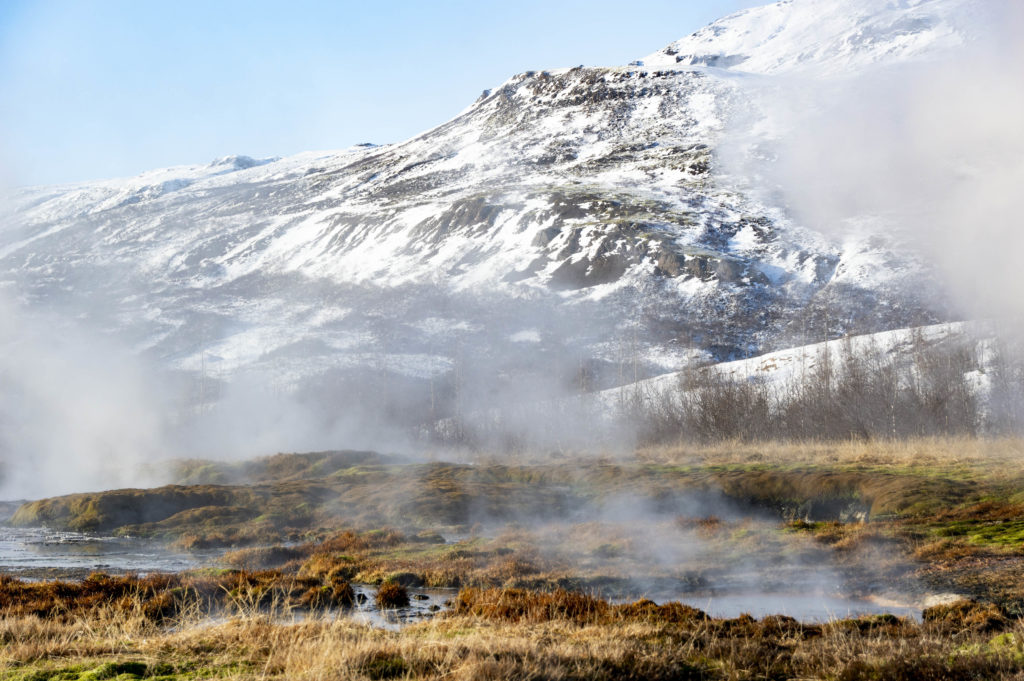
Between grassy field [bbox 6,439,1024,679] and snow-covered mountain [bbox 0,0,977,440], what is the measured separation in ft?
140

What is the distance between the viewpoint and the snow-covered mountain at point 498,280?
313ft

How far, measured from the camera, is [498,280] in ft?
414

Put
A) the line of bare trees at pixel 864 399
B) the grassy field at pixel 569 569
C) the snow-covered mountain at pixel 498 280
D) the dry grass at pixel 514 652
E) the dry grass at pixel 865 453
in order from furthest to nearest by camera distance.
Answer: the snow-covered mountain at pixel 498 280 → the line of bare trees at pixel 864 399 → the dry grass at pixel 865 453 → the grassy field at pixel 569 569 → the dry grass at pixel 514 652

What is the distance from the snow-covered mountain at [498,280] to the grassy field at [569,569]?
42.6m

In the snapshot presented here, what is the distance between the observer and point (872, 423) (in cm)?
5097

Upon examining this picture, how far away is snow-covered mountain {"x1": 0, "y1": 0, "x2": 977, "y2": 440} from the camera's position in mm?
95375

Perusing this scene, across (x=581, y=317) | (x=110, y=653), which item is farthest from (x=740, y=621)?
(x=581, y=317)

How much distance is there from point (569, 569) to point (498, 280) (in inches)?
4238

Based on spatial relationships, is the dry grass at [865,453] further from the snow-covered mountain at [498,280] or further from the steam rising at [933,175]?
the steam rising at [933,175]

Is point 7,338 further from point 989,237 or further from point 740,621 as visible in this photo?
point 989,237

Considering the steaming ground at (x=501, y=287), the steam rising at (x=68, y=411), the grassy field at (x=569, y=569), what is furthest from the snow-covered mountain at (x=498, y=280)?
the grassy field at (x=569, y=569)

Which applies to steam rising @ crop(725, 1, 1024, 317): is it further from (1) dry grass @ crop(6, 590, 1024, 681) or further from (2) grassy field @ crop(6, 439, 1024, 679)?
(1) dry grass @ crop(6, 590, 1024, 681)

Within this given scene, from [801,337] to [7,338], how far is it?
347ft

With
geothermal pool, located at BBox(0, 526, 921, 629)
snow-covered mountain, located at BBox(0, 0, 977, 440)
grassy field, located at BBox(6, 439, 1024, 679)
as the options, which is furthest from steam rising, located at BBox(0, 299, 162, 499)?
geothermal pool, located at BBox(0, 526, 921, 629)
